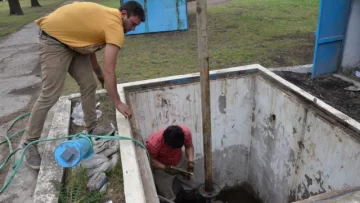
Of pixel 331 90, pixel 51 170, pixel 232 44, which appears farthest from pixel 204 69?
pixel 232 44

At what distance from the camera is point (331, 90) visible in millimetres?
5109

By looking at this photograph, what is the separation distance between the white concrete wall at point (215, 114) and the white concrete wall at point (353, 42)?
264 cm

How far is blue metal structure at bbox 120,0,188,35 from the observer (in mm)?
8695

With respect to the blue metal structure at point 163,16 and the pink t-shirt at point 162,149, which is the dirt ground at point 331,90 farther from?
the blue metal structure at point 163,16

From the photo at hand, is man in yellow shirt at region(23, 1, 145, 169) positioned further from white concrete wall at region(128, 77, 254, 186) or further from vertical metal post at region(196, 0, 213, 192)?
white concrete wall at region(128, 77, 254, 186)

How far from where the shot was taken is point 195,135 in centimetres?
446

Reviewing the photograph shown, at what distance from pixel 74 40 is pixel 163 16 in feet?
21.6

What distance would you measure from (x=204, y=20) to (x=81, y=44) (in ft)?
3.73

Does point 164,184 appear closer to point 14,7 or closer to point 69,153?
point 69,153

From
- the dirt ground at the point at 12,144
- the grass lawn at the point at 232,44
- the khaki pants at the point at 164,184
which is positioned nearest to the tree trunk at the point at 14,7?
the grass lawn at the point at 232,44

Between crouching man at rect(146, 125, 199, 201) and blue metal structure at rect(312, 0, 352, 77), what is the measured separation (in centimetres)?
332

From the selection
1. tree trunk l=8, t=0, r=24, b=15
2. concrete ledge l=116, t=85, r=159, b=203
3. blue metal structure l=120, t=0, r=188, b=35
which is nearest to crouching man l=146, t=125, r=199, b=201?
concrete ledge l=116, t=85, r=159, b=203

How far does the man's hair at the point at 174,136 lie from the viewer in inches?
125

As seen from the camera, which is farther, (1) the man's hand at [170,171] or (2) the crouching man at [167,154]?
(1) the man's hand at [170,171]
